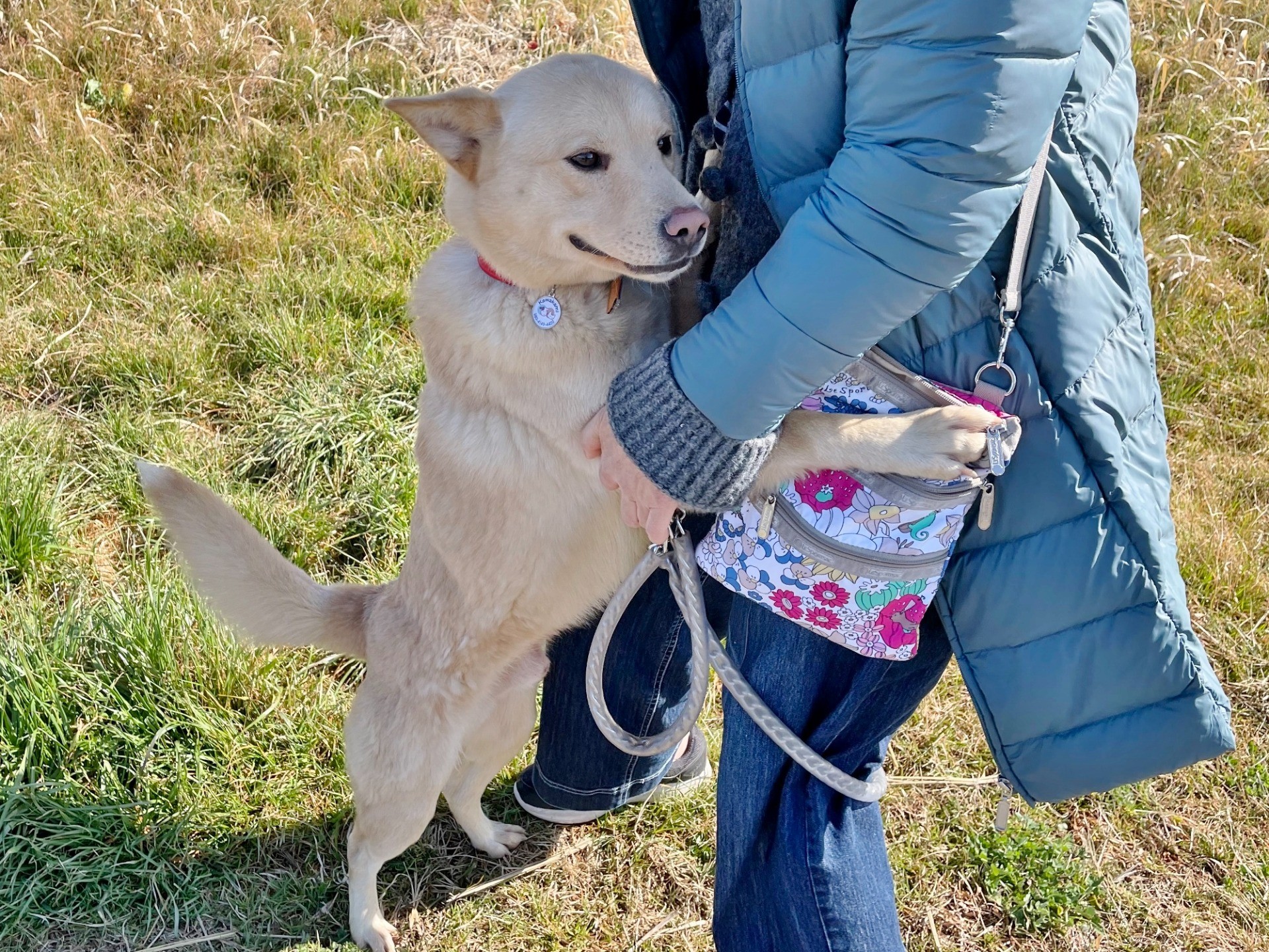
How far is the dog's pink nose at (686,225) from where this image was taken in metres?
1.73

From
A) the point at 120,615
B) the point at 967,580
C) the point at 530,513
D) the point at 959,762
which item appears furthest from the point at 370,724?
the point at 959,762

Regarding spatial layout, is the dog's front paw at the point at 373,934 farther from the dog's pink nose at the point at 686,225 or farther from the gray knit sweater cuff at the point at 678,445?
the dog's pink nose at the point at 686,225

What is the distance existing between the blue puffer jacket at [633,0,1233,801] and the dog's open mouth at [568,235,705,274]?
378mm

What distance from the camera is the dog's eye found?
1892 mm

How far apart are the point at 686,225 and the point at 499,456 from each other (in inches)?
23.8

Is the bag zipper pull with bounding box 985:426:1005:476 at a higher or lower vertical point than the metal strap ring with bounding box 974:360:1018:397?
lower

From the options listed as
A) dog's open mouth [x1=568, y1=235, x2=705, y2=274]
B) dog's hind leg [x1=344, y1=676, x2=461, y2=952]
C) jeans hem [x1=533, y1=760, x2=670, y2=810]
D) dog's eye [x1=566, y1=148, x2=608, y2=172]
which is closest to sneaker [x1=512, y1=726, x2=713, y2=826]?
jeans hem [x1=533, y1=760, x2=670, y2=810]

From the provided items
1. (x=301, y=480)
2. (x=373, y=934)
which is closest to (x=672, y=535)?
(x=373, y=934)

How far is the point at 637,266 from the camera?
1804 millimetres

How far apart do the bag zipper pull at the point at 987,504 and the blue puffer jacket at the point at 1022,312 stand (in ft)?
0.08

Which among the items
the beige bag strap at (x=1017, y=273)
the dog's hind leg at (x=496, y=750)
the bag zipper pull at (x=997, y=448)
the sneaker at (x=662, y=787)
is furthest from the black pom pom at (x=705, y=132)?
the sneaker at (x=662, y=787)

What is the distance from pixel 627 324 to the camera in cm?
197

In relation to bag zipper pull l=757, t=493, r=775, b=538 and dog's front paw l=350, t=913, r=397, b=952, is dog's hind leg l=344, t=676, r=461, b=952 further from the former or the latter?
bag zipper pull l=757, t=493, r=775, b=538

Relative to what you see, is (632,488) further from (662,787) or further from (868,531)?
(662,787)
